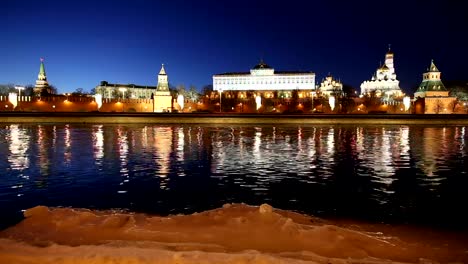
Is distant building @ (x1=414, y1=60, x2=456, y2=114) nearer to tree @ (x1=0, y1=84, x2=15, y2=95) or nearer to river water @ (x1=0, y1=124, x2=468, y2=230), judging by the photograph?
river water @ (x1=0, y1=124, x2=468, y2=230)

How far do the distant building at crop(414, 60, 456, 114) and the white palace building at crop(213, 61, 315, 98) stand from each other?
41667 mm

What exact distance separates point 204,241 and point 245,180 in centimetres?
528

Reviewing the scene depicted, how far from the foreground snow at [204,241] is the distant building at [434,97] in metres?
75.6

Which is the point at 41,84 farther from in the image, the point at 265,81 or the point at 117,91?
the point at 265,81

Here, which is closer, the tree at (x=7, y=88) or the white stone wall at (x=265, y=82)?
the tree at (x=7, y=88)

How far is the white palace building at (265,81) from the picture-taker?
131 m

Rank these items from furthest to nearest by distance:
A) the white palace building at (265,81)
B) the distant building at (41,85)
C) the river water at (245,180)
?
the white palace building at (265,81), the distant building at (41,85), the river water at (245,180)

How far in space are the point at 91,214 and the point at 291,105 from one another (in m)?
73.0

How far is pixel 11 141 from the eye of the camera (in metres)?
20.6

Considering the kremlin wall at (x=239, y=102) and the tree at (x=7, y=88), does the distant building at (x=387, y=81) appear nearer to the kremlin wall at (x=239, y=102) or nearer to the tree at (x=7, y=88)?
the kremlin wall at (x=239, y=102)

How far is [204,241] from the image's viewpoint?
19.4 ft

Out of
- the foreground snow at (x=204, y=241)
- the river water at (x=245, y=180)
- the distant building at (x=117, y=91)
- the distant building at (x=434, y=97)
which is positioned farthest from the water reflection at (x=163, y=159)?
the distant building at (x=117, y=91)

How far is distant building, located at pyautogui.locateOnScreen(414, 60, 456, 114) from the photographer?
76.8 meters

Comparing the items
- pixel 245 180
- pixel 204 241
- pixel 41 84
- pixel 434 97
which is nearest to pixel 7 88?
pixel 41 84
